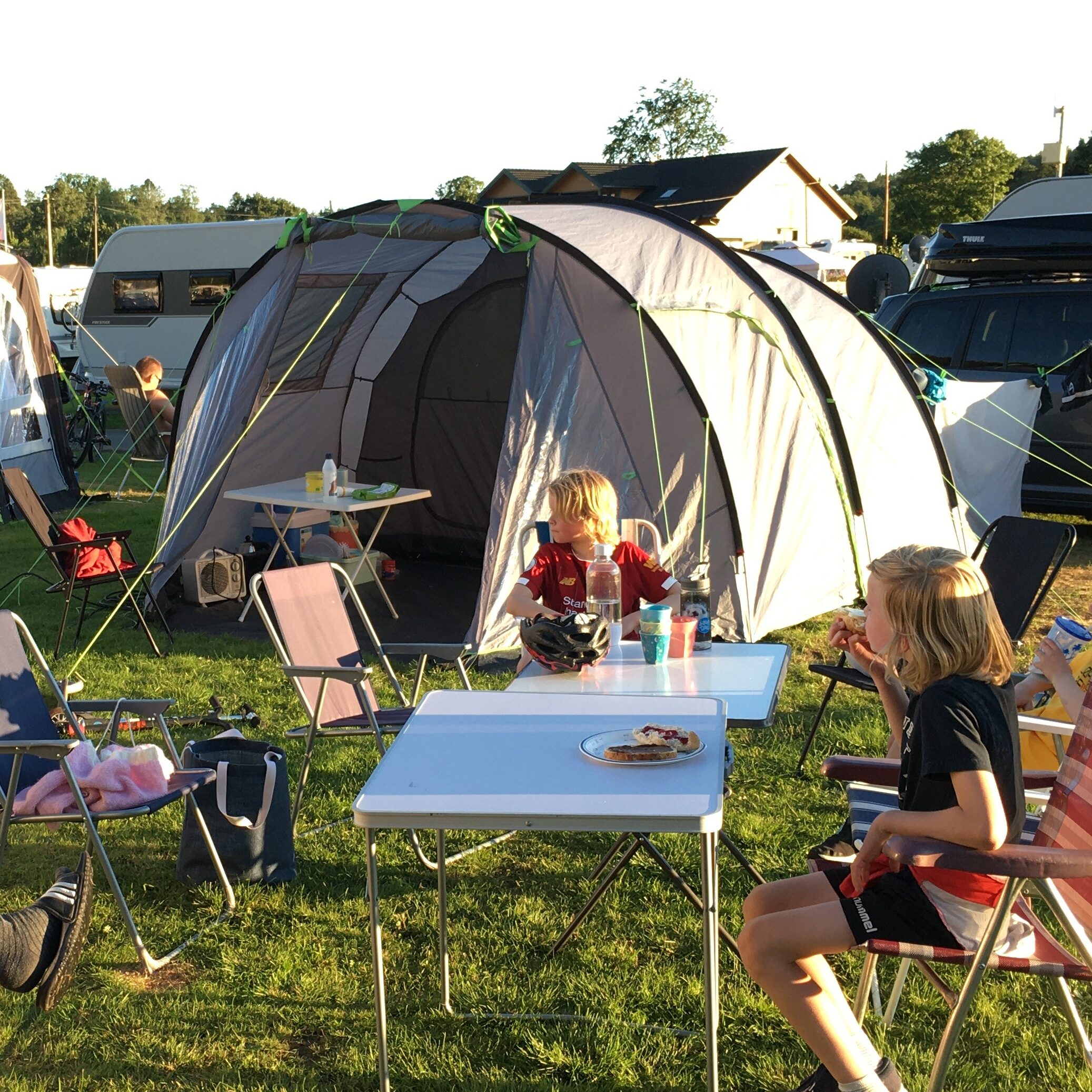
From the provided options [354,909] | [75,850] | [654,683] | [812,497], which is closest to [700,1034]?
[654,683]

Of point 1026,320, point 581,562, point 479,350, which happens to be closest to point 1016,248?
point 1026,320

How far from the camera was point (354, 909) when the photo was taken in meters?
3.81

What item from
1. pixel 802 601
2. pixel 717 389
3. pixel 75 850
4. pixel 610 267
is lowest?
pixel 75 850

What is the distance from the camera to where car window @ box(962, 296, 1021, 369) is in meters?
8.53

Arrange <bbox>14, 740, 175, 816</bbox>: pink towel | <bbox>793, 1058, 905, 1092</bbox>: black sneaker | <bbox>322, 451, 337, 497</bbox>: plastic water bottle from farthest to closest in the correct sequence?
<bbox>322, 451, 337, 497</bbox>: plastic water bottle, <bbox>14, 740, 175, 816</bbox>: pink towel, <bbox>793, 1058, 905, 1092</bbox>: black sneaker

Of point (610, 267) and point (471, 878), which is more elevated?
point (610, 267)

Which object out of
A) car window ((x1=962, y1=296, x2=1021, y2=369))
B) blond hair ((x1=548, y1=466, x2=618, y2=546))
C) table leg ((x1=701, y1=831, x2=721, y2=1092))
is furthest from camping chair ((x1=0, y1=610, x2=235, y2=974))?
car window ((x1=962, y1=296, x2=1021, y2=369))

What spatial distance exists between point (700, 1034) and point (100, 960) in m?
1.75

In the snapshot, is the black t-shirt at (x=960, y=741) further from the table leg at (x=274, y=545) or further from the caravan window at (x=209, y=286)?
the caravan window at (x=209, y=286)

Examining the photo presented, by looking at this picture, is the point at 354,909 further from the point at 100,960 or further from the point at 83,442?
the point at 83,442

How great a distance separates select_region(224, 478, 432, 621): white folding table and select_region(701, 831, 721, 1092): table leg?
472cm

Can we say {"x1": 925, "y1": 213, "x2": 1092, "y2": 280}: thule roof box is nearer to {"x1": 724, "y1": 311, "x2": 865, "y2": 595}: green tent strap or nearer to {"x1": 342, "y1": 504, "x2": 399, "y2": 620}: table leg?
{"x1": 724, "y1": 311, "x2": 865, "y2": 595}: green tent strap

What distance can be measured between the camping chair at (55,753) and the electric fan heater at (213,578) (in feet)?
11.5

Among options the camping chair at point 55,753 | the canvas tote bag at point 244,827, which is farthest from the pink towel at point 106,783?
the canvas tote bag at point 244,827
